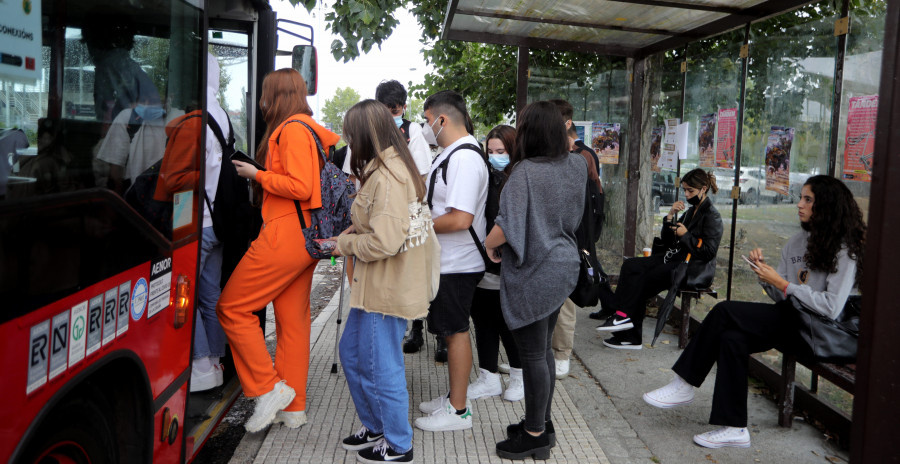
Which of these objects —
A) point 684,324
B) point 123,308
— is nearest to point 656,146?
point 684,324

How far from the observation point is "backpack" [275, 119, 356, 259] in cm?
375

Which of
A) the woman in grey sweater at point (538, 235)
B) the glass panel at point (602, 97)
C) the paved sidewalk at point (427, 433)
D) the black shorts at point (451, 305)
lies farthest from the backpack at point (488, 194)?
the glass panel at point (602, 97)

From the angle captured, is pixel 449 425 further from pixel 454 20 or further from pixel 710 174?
pixel 454 20

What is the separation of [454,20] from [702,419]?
4.43 m

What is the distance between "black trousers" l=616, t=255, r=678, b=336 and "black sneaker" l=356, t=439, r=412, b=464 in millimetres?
3026

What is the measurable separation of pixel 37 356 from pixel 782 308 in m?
3.73

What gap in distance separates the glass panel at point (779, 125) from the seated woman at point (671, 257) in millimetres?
288

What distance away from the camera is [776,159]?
5.35 meters

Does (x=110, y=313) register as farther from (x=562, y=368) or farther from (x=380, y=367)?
(x=562, y=368)

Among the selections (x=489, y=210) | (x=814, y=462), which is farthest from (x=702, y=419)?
(x=489, y=210)

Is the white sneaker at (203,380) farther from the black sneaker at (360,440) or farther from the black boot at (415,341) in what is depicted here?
the black boot at (415,341)

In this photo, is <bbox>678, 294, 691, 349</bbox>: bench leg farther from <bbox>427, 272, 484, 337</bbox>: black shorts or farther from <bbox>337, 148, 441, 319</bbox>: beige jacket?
<bbox>337, 148, 441, 319</bbox>: beige jacket

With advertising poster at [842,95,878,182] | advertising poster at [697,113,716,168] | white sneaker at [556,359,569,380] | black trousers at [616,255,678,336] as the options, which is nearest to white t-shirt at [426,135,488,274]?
white sneaker at [556,359,569,380]

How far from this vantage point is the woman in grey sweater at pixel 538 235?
3.43 m
